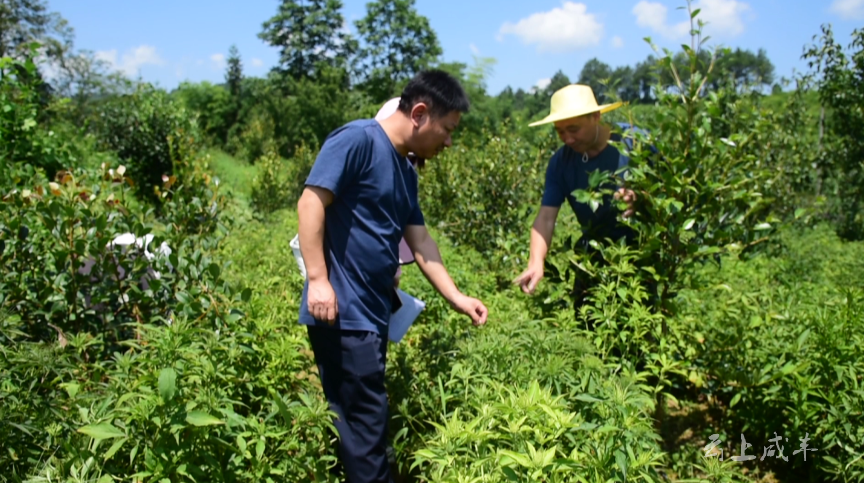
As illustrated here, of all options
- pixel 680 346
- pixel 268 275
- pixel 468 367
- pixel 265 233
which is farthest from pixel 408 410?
pixel 265 233

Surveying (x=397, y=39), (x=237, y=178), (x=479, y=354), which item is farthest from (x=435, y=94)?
(x=397, y=39)

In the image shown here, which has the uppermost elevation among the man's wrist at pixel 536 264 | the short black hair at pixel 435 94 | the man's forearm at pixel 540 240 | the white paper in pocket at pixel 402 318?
the short black hair at pixel 435 94

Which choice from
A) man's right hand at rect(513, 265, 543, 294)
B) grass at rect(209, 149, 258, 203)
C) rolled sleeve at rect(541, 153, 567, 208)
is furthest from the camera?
grass at rect(209, 149, 258, 203)

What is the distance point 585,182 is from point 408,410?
147cm

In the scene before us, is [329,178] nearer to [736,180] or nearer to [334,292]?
[334,292]

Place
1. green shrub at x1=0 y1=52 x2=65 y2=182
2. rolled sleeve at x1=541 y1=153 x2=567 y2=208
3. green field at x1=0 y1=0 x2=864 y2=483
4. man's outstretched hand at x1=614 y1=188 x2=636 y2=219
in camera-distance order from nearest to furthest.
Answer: green field at x1=0 y1=0 x2=864 y2=483 → man's outstretched hand at x1=614 y1=188 x2=636 y2=219 → rolled sleeve at x1=541 y1=153 x2=567 y2=208 → green shrub at x1=0 y1=52 x2=65 y2=182

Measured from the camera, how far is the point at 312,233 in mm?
2318

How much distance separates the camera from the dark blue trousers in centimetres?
241

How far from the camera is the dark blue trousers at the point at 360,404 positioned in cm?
241

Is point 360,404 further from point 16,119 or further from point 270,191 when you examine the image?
point 270,191

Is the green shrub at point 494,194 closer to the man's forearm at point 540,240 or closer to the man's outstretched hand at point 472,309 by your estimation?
the man's forearm at point 540,240

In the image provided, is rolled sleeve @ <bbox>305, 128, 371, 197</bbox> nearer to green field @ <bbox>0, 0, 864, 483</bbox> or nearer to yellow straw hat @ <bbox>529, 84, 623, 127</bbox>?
green field @ <bbox>0, 0, 864, 483</bbox>

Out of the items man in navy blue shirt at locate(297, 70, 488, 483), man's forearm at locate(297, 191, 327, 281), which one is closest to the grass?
man in navy blue shirt at locate(297, 70, 488, 483)

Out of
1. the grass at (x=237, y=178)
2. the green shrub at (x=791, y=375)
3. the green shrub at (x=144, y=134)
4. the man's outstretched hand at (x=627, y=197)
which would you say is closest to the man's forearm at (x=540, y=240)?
the man's outstretched hand at (x=627, y=197)
